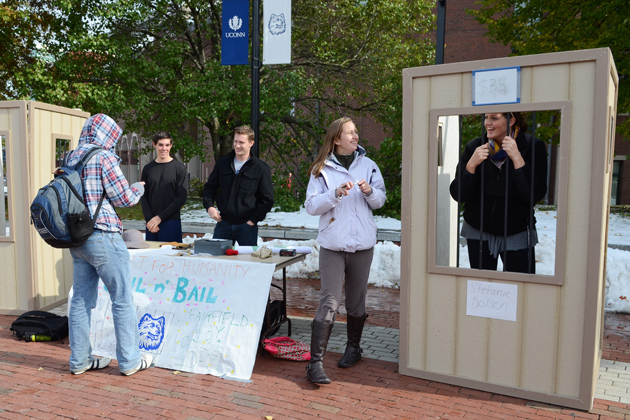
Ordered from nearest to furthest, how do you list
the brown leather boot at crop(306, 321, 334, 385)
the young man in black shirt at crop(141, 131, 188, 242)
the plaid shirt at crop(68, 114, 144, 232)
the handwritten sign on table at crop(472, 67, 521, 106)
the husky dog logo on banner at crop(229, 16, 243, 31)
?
the handwritten sign on table at crop(472, 67, 521, 106)
the plaid shirt at crop(68, 114, 144, 232)
the brown leather boot at crop(306, 321, 334, 385)
the young man in black shirt at crop(141, 131, 188, 242)
the husky dog logo on banner at crop(229, 16, 243, 31)

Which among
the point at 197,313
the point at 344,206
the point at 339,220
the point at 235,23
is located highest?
the point at 235,23

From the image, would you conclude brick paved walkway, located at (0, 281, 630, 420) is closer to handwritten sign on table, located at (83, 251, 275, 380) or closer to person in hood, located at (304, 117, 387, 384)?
handwritten sign on table, located at (83, 251, 275, 380)

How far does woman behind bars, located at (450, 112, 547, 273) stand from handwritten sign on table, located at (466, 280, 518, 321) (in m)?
0.16

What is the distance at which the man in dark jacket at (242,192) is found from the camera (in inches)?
205

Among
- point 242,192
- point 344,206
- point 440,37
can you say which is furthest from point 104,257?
point 440,37

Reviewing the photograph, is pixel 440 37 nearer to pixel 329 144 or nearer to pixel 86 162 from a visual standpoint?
pixel 329 144

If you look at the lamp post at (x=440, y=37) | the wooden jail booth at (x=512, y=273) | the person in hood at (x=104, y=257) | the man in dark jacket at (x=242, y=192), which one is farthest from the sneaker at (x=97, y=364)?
the lamp post at (x=440, y=37)

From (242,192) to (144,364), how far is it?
5.91 feet

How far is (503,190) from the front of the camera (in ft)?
12.6

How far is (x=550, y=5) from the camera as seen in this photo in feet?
37.5

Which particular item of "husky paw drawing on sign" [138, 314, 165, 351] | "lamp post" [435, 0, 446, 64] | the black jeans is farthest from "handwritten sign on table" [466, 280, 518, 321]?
"lamp post" [435, 0, 446, 64]

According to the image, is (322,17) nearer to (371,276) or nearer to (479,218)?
(371,276)

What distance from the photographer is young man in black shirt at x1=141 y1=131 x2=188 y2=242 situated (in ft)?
18.6

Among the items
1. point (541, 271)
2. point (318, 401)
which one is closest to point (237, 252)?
point (318, 401)
